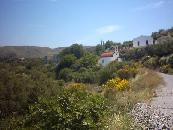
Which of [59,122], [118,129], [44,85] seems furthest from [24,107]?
[118,129]

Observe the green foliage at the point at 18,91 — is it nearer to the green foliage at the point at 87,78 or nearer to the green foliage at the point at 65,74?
the green foliage at the point at 87,78

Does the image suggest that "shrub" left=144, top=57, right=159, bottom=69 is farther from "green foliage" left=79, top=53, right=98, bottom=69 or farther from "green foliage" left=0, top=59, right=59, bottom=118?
"green foliage" left=0, top=59, right=59, bottom=118

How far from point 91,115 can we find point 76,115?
0.85 meters

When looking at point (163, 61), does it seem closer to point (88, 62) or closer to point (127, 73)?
point (127, 73)

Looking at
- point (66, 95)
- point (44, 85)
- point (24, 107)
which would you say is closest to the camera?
point (66, 95)

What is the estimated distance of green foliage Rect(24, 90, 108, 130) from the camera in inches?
338

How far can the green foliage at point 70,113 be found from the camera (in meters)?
8.59

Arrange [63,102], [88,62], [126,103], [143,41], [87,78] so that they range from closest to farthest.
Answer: [63,102]
[126,103]
[87,78]
[88,62]
[143,41]

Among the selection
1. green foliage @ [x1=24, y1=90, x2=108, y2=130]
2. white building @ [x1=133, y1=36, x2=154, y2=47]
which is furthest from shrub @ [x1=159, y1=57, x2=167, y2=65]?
green foliage @ [x1=24, y1=90, x2=108, y2=130]

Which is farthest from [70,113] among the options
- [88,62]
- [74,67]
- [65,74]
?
[88,62]

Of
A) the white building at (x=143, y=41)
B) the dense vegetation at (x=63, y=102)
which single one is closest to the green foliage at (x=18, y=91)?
the dense vegetation at (x=63, y=102)

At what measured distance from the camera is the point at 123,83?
17.7 m

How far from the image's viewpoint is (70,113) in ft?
28.9

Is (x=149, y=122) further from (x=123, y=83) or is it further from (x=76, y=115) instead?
(x=123, y=83)
